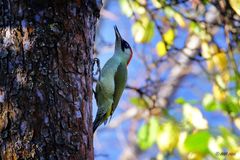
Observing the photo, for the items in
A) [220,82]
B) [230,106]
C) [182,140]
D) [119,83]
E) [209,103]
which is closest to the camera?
[119,83]

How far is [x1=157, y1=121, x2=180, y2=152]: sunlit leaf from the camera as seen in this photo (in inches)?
186

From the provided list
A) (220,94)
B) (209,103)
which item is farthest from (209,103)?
(220,94)

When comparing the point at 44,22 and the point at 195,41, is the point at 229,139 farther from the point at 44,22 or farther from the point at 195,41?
the point at 195,41

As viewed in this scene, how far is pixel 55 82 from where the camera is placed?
2.59 m

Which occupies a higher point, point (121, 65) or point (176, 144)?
point (121, 65)

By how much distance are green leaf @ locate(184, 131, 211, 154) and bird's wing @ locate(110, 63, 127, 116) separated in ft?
2.30

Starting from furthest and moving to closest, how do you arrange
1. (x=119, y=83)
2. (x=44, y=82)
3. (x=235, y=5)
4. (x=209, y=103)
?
(x=209, y=103)
(x=119, y=83)
(x=235, y=5)
(x=44, y=82)

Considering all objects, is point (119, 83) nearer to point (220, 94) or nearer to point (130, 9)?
point (130, 9)

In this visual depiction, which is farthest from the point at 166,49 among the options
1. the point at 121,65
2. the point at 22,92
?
the point at 22,92

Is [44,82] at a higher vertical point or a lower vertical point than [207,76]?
lower

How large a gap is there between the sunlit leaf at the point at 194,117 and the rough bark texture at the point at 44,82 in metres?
1.88

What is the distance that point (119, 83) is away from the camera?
170 inches

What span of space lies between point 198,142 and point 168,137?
320 millimetres

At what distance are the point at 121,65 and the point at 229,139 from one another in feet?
3.48
